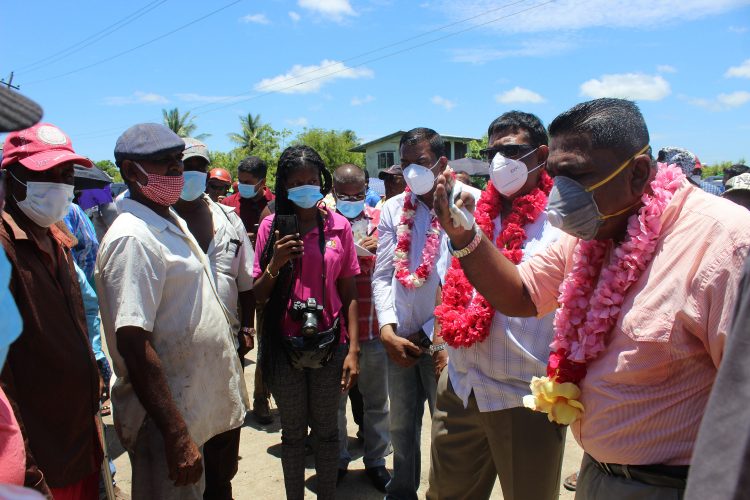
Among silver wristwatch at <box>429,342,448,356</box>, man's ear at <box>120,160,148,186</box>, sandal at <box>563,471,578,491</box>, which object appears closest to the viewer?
man's ear at <box>120,160,148,186</box>

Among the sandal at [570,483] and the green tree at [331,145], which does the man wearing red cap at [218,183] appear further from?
the green tree at [331,145]

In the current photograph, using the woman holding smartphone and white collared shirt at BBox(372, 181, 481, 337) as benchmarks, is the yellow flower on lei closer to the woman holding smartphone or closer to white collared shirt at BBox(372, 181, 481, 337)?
white collared shirt at BBox(372, 181, 481, 337)

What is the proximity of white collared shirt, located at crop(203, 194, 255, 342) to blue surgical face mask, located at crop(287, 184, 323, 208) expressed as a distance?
46cm

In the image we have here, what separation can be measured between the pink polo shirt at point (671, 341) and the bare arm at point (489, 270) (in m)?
0.45

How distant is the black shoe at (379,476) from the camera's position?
4.18 metres

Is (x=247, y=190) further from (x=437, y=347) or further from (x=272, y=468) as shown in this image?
(x=437, y=347)

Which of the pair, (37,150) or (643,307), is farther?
(37,150)

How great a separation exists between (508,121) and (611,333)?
55.0 inches

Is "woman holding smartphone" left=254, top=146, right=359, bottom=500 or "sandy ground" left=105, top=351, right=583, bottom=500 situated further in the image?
"sandy ground" left=105, top=351, right=583, bottom=500

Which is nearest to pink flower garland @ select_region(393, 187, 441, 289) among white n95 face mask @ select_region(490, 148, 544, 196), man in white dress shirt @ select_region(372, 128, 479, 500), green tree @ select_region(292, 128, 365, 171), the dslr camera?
man in white dress shirt @ select_region(372, 128, 479, 500)

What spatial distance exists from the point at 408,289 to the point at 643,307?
77.2 inches

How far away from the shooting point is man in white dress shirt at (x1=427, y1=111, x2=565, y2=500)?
2.66 meters

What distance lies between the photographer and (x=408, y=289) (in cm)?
364

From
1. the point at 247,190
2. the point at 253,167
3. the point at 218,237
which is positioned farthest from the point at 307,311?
the point at 253,167
